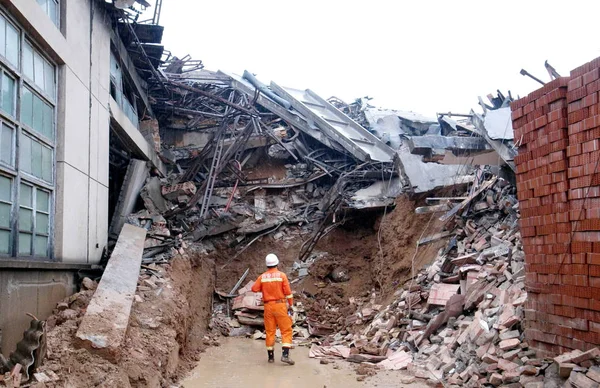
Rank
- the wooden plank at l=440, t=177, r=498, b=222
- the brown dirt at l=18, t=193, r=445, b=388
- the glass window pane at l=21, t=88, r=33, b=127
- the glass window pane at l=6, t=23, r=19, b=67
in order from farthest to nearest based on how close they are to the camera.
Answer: the wooden plank at l=440, t=177, r=498, b=222, the glass window pane at l=21, t=88, r=33, b=127, the glass window pane at l=6, t=23, r=19, b=67, the brown dirt at l=18, t=193, r=445, b=388

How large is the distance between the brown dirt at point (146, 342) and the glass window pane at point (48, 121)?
2317 millimetres

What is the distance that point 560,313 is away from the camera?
5480 mm

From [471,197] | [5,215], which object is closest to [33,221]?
[5,215]

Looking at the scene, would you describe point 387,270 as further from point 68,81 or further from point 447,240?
point 68,81

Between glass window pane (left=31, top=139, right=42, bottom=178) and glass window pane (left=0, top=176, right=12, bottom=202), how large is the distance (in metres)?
0.67

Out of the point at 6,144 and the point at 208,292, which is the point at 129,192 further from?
the point at 6,144

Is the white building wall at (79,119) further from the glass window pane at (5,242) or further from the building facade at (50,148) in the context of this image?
the glass window pane at (5,242)

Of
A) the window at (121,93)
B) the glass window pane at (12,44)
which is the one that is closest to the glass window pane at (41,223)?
the glass window pane at (12,44)

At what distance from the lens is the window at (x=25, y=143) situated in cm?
603

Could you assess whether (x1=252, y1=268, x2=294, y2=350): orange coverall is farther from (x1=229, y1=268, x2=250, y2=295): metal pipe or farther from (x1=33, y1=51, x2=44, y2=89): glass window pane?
(x1=33, y1=51, x2=44, y2=89): glass window pane

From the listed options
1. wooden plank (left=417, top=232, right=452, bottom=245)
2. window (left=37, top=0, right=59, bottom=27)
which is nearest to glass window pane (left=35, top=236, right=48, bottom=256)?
window (left=37, top=0, right=59, bottom=27)

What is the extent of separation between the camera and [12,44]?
625 centimetres

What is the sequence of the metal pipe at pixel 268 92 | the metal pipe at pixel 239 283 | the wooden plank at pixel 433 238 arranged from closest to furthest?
the wooden plank at pixel 433 238 < the metal pipe at pixel 239 283 < the metal pipe at pixel 268 92

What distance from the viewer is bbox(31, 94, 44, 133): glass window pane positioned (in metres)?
6.84
